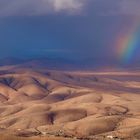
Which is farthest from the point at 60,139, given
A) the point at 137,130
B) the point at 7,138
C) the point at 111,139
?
the point at 137,130

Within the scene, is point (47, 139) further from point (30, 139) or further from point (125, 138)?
point (125, 138)

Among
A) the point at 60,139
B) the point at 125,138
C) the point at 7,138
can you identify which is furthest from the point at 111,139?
the point at 7,138

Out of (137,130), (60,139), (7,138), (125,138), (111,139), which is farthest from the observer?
(137,130)

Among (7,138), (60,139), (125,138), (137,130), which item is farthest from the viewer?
(137,130)

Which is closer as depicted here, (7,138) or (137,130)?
(7,138)

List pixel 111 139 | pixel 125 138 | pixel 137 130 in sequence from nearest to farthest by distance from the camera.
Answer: pixel 111 139 < pixel 125 138 < pixel 137 130

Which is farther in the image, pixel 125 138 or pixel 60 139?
pixel 125 138

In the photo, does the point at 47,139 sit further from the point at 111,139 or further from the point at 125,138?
the point at 125,138

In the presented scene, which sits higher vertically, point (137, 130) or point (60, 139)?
point (137, 130)

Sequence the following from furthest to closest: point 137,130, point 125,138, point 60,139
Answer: point 137,130 < point 125,138 < point 60,139
